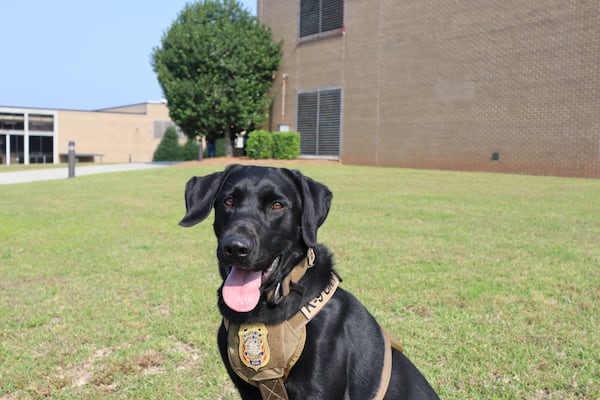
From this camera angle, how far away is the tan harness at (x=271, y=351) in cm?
235

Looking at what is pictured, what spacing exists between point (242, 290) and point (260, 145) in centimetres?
2677

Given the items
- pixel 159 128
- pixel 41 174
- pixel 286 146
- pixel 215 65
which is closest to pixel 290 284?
pixel 41 174

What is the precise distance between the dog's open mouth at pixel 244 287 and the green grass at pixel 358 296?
113cm

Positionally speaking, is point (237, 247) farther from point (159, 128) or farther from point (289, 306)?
point (159, 128)

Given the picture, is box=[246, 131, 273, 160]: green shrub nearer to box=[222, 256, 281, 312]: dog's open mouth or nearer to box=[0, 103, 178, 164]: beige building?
box=[222, 256, 281, 312]: dog's open mouth

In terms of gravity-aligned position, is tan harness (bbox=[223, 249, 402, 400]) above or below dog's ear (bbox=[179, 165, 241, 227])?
below

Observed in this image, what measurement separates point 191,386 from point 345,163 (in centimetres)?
2556

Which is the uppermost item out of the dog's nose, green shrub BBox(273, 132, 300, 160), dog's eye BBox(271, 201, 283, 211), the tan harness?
green shrub BBox(273, 132, 300, 160)

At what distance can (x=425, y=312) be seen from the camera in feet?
15.2

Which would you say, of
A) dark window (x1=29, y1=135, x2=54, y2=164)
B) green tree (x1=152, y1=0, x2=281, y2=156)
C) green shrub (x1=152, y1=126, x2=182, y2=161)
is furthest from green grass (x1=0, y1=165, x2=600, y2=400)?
dark window (x1=29, y1=135, x2=54, y2=164)

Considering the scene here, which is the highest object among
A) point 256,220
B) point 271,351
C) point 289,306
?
point 256,220

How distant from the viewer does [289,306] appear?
250 centimetres

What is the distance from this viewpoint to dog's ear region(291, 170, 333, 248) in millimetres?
2611

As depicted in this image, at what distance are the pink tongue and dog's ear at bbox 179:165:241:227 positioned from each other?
0.40 metres
